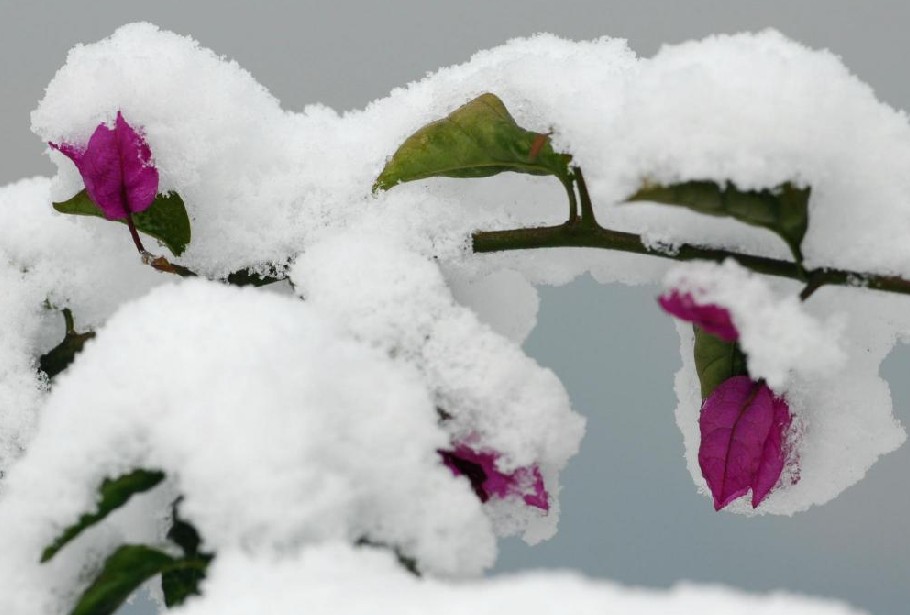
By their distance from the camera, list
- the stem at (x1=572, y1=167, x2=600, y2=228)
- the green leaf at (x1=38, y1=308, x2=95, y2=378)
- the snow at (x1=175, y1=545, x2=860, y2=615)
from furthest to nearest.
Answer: the green leaf at (x1=38, y1=308, x2=95, y2=378) → the stem at (x1=572, y1=167, x2=600, y2=228) → the snow at (x1=175, y1=545, x2=860, y2=615)

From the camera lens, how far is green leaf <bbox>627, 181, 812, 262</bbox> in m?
0.44

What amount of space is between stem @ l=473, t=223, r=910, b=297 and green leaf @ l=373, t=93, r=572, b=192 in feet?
0.09

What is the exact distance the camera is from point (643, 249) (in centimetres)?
52

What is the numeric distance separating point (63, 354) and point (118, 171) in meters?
0.12

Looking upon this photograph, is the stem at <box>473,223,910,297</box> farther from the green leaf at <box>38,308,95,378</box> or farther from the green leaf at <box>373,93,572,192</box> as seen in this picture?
the green leaf at <box>38,308,95,378</box>

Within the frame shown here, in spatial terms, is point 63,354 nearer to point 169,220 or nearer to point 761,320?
point 169,220

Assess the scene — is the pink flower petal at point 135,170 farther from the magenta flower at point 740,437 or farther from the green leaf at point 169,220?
the magenta flower at point 740,437

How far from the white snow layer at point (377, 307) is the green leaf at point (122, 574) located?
0.9 inches

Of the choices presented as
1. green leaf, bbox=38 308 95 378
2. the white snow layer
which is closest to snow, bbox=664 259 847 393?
the white snow layer

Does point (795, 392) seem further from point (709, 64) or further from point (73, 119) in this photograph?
point (73, 119)

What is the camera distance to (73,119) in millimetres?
600

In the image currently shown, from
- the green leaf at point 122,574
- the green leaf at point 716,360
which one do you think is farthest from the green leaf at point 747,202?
the green leaf at point 122,574

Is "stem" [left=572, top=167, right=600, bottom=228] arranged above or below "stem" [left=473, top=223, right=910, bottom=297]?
above

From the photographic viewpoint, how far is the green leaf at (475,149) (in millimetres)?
532
